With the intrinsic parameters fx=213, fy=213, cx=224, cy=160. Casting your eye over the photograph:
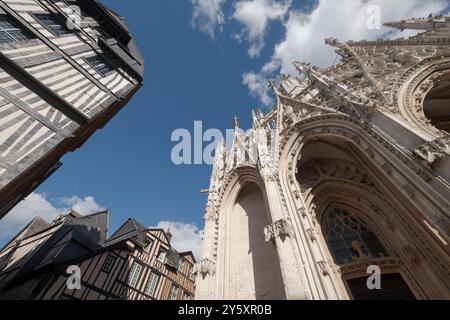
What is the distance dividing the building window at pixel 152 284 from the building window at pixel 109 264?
315 cm

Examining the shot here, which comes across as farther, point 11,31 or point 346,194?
point 11,31

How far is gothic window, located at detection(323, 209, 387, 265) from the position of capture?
749cm

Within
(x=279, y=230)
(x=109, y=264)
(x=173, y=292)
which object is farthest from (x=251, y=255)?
(x=173, y=292)

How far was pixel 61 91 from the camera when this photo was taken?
9422 millimetres

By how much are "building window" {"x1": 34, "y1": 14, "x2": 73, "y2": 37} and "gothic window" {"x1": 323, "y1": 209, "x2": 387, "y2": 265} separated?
1677cm

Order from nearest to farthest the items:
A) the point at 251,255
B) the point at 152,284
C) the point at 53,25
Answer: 1. the point at 251,255
2. the point at 53,25
3. the point at 152,284

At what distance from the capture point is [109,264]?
44.9 ft

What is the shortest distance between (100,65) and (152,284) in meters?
15.7

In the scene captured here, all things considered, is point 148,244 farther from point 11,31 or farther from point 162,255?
point 11,31

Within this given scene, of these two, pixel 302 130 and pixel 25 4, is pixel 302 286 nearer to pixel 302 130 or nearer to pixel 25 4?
pixel 302 130

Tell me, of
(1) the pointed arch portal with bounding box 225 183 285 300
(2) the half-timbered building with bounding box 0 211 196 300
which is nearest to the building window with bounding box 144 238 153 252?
(2) the half-timbered building with bounding box 0 211 196 300

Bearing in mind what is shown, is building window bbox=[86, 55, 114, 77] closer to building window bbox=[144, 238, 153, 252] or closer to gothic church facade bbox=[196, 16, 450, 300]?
gothic church facade bbox=[196, 16, 450, 300]

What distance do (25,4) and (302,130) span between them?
1525 cm

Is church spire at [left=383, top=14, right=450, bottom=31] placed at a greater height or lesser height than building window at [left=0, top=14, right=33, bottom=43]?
greater
